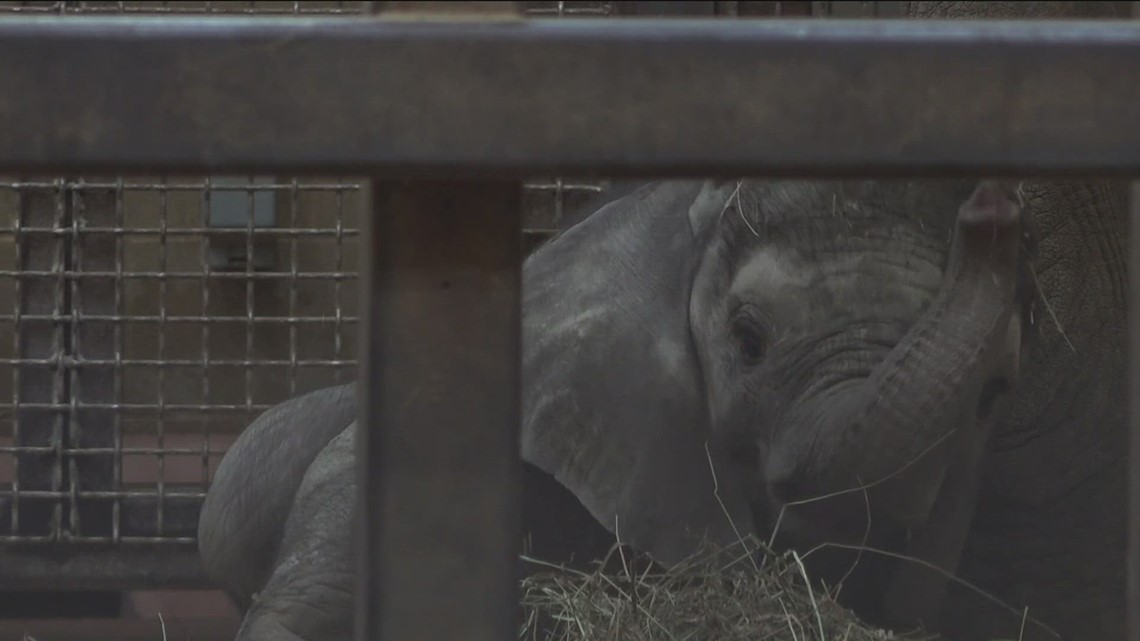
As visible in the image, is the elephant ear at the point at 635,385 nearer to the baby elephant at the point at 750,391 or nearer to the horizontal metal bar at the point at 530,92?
the baby elephant at the point at 750,391

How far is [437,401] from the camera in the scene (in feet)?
2.17

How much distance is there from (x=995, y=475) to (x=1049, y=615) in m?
0.16

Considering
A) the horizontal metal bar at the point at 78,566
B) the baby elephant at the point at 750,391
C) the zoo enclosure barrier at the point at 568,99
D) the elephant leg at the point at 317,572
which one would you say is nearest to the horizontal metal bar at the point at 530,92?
the zoo enclosure barrier at the point at 568,99

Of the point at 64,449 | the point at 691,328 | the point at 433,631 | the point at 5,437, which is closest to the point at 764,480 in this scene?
the point at 691,328

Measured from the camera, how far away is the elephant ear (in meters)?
1.81

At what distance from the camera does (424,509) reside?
0.66 meters

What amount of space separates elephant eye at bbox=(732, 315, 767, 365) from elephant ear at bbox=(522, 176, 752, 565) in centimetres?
9

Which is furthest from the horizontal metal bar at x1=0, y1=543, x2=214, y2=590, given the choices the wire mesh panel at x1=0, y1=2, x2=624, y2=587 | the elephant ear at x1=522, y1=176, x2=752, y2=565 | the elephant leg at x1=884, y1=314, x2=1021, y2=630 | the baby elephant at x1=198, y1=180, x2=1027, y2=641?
the elephant leg at x1=884, y1=314, x2=1021, y2=630

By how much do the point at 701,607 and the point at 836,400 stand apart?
235 mm

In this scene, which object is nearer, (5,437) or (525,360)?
(525,360)

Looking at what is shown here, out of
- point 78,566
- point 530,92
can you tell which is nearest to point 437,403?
point 530,92

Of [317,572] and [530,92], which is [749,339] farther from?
[530,92]

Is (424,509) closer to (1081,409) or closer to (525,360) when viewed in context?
(525,360)

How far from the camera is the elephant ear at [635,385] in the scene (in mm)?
1812
